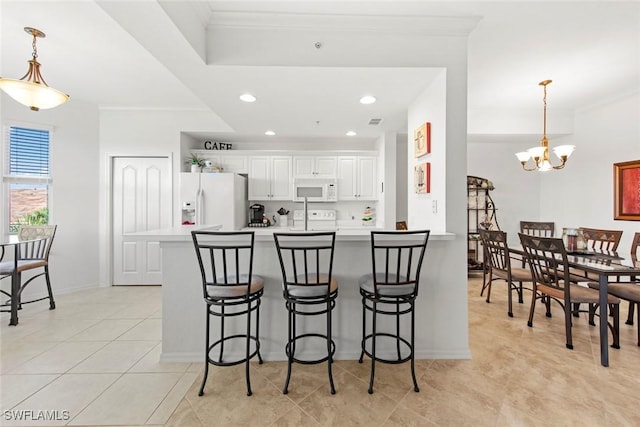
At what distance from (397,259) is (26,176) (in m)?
4.92

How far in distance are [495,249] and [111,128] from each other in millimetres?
5892

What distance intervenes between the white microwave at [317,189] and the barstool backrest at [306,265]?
2.49 metres

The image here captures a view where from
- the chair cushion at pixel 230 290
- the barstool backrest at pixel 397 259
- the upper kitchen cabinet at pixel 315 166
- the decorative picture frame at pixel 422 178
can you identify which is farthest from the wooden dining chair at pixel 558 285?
the upper kitchen cabinet at pixel 315 166

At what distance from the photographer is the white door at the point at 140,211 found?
4.25 metres

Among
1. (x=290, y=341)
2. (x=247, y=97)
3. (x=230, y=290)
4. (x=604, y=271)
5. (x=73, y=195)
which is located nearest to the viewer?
(x=230, y=290)

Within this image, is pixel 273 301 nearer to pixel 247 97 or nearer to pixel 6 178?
pixel 247 97

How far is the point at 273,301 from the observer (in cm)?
222

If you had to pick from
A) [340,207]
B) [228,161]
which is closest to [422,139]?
[340,207]

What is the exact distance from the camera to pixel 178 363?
2.18 metres

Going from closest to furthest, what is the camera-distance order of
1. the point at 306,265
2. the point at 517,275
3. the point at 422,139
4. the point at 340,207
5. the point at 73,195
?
the point at 306,265 < the point at 422,139 < the point at 517,275 < the point at 73,195 < the point at 340,207

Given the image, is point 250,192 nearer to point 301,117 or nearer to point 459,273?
point 301,117

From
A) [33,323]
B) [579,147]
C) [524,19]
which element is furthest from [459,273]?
[33,323]

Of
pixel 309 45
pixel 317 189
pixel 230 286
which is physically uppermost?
pixel 309 45

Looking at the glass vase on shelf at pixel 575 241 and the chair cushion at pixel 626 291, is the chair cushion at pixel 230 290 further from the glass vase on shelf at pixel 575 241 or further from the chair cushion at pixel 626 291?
the glass vase on shelf at pixel 575 241
